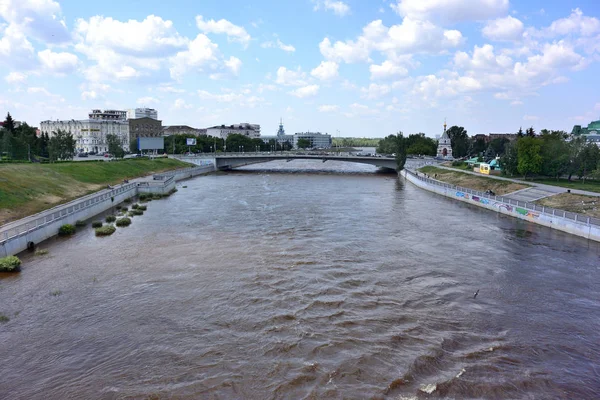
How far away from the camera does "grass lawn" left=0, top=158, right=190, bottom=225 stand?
3972 centimetres

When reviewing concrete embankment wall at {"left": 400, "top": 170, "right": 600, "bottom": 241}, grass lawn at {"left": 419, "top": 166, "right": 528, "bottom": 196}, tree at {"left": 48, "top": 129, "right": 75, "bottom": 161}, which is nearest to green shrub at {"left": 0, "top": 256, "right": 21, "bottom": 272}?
concrete embankment wall at {"left": 400, "top": 170, "right": 600, "bottom": 241}

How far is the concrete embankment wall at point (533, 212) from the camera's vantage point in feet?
118

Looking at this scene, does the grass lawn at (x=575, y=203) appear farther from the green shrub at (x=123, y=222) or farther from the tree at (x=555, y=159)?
the green shrub at (x=123, y=222)

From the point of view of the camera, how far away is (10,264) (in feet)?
83.8

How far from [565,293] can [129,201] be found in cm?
4984

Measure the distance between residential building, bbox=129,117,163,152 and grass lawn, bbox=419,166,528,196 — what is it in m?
115

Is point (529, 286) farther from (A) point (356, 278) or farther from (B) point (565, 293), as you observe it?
(A) point (356, 278)

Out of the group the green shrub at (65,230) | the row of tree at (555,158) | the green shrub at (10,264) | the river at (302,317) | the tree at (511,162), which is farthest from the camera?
the tree at (511,162)

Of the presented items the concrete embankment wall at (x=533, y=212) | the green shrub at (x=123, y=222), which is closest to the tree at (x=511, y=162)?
the concrete embankment wall at (x=533, y=212)

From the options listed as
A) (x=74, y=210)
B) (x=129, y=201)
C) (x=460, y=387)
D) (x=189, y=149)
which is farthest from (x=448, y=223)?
(x=189, y=149)

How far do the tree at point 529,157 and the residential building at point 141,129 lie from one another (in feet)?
438

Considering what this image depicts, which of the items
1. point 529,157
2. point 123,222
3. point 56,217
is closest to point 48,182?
point 123,222

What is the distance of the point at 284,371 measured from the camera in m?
15.6

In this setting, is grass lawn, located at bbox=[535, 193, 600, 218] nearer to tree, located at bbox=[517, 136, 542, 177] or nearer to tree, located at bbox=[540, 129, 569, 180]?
tree, located at bbox=[517, 136, 542, 177]
